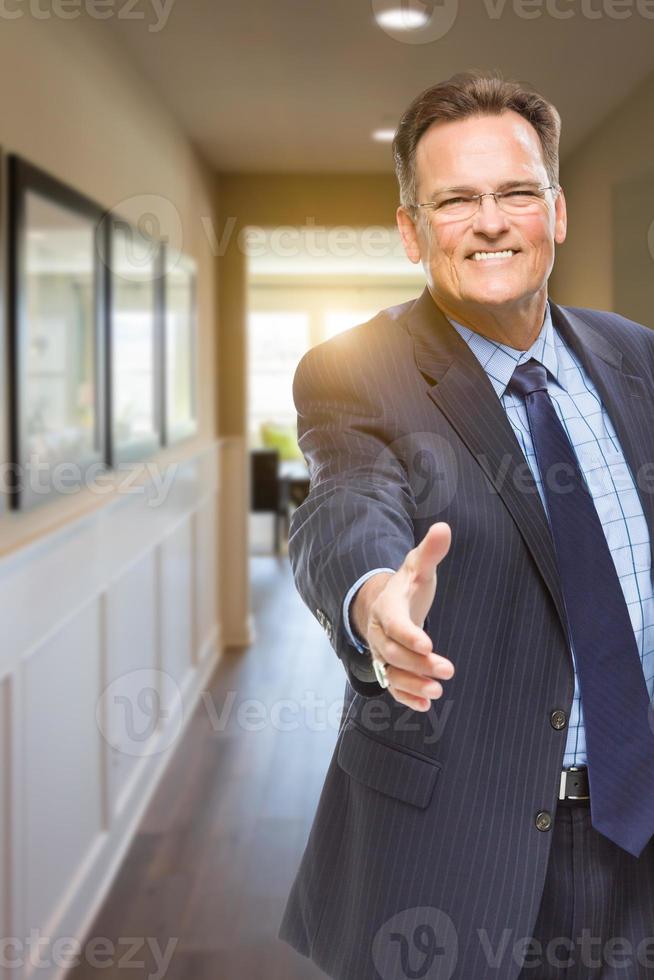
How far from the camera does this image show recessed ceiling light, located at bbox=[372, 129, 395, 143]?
2.32 meters

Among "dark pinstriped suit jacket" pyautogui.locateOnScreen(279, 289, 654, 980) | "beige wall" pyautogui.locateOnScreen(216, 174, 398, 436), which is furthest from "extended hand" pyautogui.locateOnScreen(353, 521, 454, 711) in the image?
"beige wall" pyautogui.locateOnScreen(216, 174, 398, 436)

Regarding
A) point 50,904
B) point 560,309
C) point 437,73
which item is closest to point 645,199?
point 560,309

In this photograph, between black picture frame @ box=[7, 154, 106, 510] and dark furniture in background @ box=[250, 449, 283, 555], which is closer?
black picture frame @ box=[7, 154, 106, 510]

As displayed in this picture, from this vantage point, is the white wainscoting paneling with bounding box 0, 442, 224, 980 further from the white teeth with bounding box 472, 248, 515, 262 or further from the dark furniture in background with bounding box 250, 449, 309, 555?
the dark furniture in background with bounding box 250, 449, 309, 555

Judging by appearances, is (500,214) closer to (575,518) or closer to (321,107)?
(575,518)

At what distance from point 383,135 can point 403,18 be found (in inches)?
27.7

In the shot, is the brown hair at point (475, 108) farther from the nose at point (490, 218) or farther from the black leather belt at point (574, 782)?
the black leather belt at point (574, 782)

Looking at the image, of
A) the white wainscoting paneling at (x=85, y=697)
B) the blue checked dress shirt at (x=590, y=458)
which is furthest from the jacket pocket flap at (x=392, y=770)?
the white wainscoting paneling at (x=85, y=697)

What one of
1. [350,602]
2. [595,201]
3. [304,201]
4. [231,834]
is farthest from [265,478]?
[350,602]

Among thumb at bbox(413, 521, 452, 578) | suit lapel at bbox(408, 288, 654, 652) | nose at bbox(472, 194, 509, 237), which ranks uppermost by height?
nose at bbox(472, 194, 509, 237)

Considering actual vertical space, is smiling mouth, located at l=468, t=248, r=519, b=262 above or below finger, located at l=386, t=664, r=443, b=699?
above

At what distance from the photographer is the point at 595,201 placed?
877 mm

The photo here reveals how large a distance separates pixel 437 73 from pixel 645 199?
1.01 meters

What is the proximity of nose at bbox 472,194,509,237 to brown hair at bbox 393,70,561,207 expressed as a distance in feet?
0.20
